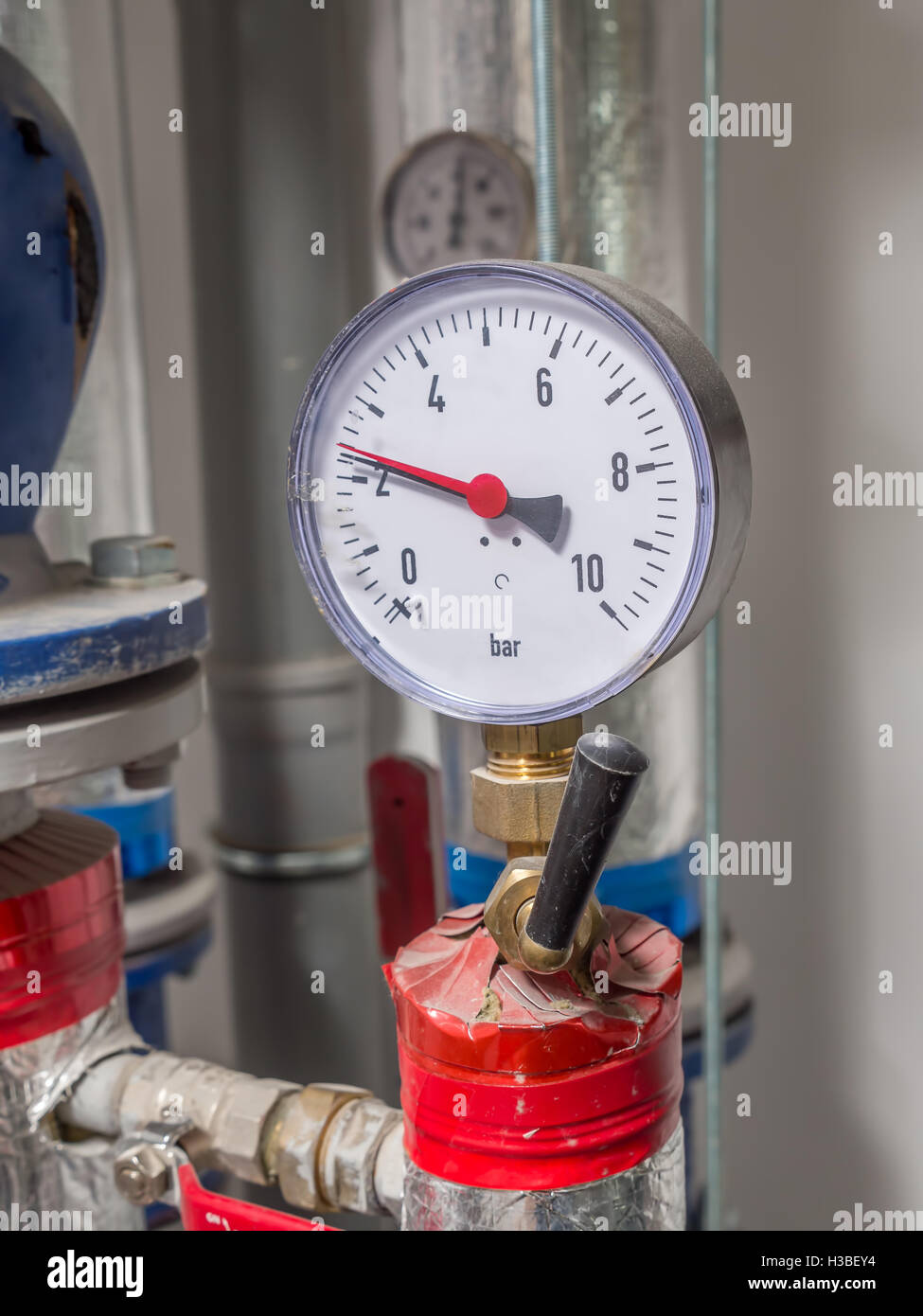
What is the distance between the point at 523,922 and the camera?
1.65ft

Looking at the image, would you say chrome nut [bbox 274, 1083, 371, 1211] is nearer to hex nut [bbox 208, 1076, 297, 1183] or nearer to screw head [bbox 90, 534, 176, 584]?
hex nut [bbox 208, 1076, 297, 1183]

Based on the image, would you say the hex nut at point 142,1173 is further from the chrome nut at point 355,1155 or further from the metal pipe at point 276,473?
the metal pipe at point 276,473

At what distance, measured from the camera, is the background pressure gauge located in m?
1.09

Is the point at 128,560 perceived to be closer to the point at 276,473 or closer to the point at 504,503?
the point at 504,503

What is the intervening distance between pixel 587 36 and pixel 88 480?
58 centimetres

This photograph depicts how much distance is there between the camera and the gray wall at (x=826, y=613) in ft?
2.65

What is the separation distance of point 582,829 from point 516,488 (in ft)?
0.49

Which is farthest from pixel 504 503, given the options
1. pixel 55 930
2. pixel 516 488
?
pixel 55 930

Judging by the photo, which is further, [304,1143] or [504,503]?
[304,1143]

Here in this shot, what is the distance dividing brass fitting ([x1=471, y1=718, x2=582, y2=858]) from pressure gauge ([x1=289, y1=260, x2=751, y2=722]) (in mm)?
16

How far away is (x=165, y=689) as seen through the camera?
25.1 inches

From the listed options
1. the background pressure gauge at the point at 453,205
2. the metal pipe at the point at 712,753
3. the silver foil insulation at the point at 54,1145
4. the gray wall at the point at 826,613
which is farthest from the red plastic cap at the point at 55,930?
the background pressure gauge at the point at 453,205

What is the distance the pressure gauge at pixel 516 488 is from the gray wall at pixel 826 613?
0.38 meters

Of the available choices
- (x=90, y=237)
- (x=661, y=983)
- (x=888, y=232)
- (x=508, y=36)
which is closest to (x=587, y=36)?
(x=508, y=36)
